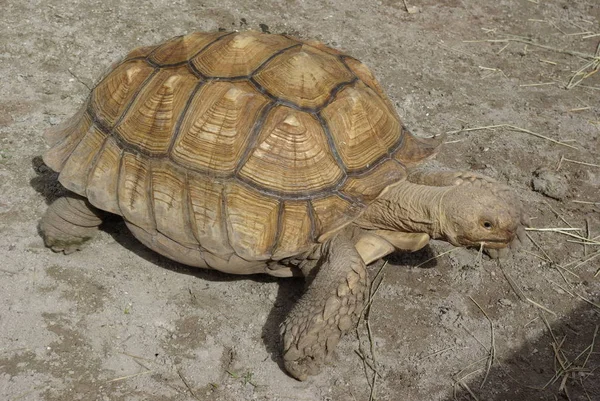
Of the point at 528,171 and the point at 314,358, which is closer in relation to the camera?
the point at 314,358

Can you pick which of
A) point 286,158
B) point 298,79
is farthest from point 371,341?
point 298,79

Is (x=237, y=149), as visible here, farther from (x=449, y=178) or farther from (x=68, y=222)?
(x=449, y=178)

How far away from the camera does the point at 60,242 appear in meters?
3.56

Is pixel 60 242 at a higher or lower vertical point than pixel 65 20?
lower

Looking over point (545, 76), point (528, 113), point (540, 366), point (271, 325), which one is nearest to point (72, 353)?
point (271, 325)

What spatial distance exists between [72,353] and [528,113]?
3802mm

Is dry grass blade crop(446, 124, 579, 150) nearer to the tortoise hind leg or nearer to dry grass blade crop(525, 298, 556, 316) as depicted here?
dry grass blade crop(525, 298, 556, 316)

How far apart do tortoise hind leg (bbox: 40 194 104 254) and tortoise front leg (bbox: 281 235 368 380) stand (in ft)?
4.12

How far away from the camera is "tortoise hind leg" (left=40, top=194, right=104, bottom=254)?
351cm

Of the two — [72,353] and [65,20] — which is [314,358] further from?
[65,20]

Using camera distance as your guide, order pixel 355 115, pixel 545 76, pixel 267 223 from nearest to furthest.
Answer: pixel 267 223, pixel 355 115, pixel 545 76

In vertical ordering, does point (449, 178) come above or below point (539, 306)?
above

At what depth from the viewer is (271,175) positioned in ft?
10.0

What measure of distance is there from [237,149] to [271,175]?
0.20 m
